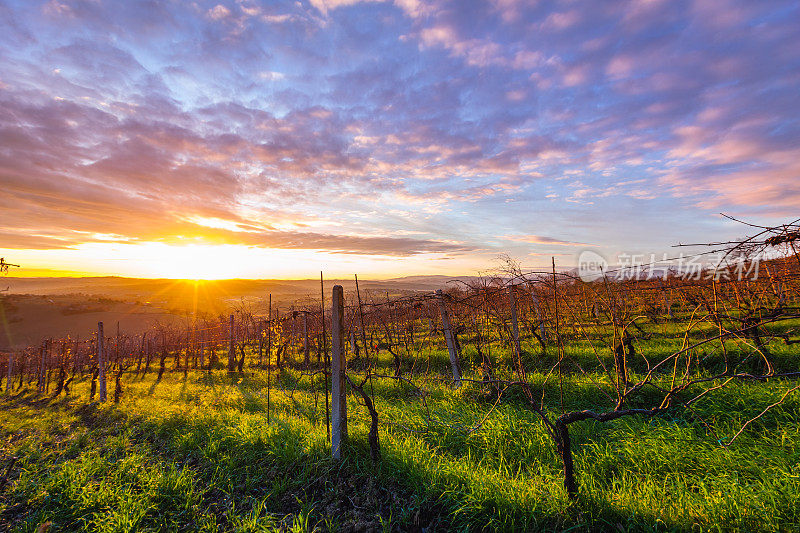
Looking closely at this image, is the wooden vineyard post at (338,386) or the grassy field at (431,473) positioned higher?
the wooden vineyard post at (338,386)

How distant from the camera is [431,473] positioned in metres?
3.83

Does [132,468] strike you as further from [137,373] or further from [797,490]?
[137,373]

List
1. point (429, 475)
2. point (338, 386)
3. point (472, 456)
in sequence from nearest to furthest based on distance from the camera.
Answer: point (429, 475), point (472, 456), point (338, 386)

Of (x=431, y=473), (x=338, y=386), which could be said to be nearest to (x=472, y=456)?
(x=431, y=473)

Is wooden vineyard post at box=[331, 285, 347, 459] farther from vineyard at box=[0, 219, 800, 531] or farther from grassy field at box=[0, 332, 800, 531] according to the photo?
grassy field at box=[0, 332, 800, 531]

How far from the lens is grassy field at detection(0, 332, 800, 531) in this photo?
316cm

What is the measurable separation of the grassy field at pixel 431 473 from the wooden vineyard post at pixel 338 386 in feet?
0.77

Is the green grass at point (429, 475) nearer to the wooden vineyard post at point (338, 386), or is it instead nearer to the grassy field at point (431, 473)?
the grassy field at point (431, 473)

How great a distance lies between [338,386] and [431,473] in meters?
1.63

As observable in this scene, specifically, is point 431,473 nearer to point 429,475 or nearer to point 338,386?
point 429,475

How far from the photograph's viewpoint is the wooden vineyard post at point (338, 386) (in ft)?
15.1

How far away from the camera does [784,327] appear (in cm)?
991

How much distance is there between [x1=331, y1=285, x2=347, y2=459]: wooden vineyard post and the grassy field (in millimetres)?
236

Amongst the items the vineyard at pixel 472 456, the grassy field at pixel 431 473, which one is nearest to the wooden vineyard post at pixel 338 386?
the vineyard at pixel 472 456
